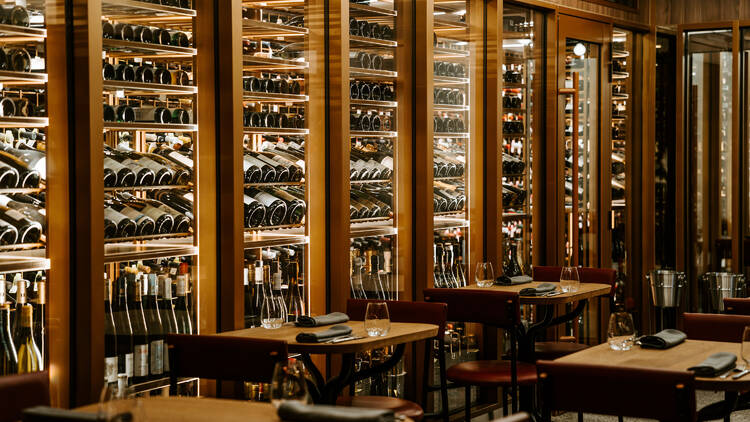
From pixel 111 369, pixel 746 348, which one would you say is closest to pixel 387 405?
pixel 111 369

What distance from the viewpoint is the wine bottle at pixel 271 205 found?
16.8 feet

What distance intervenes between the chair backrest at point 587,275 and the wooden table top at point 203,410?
372 cm

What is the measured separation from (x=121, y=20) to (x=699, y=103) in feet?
20.1

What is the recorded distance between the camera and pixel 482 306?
16.7 feet

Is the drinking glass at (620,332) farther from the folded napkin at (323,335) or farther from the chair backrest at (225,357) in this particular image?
the chair backrest at (225,357)

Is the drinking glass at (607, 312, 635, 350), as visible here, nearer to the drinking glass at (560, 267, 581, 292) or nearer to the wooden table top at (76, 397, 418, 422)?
the wooden table top at (76, 397, 418, 422)

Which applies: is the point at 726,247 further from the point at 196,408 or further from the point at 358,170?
the point at 196,408

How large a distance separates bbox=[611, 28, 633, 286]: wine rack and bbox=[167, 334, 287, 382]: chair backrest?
5.47 meters

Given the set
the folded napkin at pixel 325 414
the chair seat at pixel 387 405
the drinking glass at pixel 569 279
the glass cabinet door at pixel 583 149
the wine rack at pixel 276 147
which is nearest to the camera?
the folded napkin at pixel 325 414

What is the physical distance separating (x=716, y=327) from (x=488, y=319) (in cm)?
114

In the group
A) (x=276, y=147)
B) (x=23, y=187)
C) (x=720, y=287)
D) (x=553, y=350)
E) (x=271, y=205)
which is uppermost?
(x=276, y=147)

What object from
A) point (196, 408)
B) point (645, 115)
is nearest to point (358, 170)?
point (196, 408)

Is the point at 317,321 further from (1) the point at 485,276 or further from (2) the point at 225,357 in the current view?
(1) the point at 485,276

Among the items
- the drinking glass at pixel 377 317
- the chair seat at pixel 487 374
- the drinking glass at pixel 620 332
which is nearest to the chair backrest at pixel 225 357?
the drinking glass at pixel 377 317
